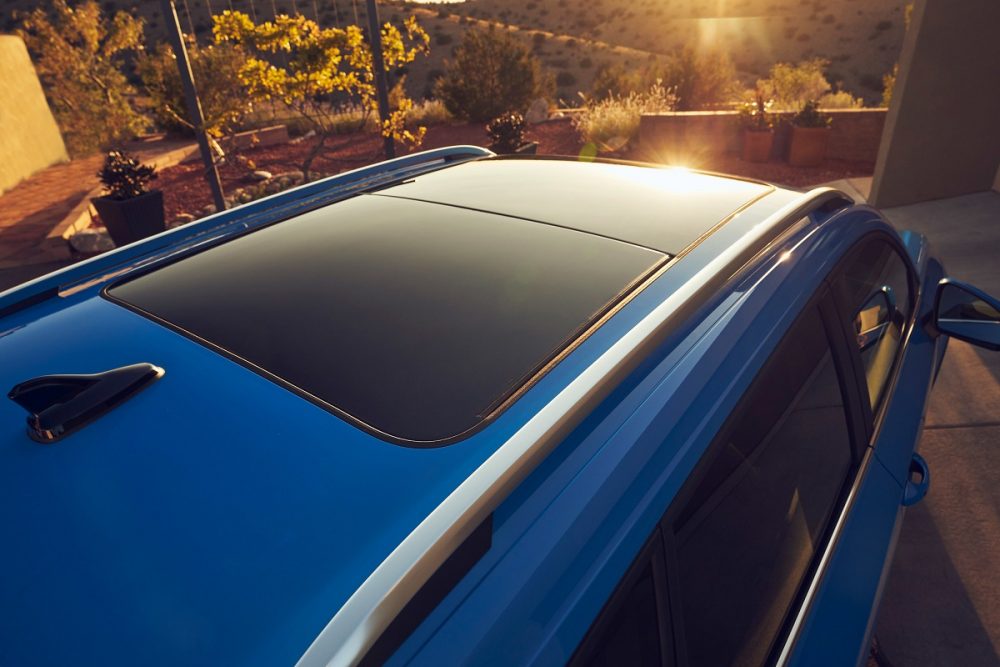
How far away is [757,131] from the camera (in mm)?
11500

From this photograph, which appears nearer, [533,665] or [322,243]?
[533,665]

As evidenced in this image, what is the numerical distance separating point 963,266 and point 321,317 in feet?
22.8

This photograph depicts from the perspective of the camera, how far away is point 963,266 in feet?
20.2

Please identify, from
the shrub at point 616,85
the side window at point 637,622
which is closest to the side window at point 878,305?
the side window at point 637,622

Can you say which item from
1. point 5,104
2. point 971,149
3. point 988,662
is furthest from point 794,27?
point 988,662

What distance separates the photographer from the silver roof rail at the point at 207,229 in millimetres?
1984

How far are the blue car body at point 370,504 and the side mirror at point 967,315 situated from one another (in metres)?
1.10

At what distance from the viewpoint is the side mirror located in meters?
2.29

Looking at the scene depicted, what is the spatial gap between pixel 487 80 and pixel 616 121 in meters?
5.29

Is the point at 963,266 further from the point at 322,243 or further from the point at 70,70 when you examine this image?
the point at 70,70

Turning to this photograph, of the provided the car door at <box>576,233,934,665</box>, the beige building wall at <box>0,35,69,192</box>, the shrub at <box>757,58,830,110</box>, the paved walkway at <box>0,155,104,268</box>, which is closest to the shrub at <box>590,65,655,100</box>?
the shrub at <box>757,58,830,110</box>

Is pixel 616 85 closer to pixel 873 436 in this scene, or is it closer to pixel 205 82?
pixel 205 82

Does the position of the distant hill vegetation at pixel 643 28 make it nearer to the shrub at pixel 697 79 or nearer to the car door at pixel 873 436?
the shrub at pixel 697 79

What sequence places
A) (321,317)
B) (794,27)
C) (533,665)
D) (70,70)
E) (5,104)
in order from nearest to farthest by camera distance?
(533,665)
(321,317)
(5,104)
(70,70)
(794,27)
